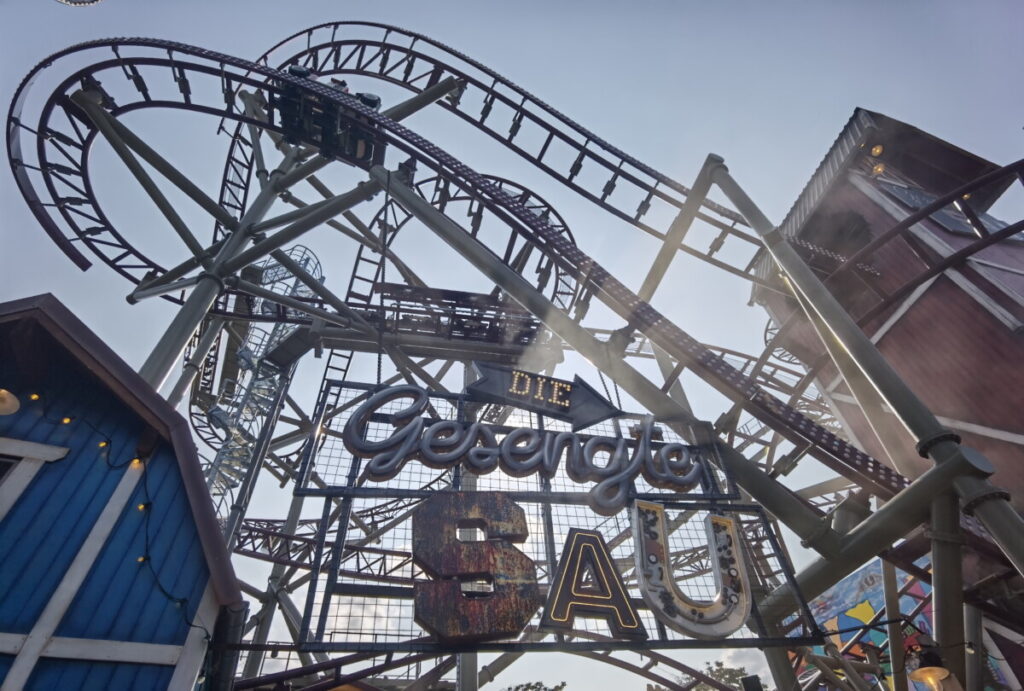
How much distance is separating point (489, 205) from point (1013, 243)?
44.6ft

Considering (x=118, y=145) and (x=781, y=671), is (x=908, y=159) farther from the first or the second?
(x=118, y=145)

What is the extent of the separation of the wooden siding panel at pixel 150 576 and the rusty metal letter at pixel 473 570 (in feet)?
8.34

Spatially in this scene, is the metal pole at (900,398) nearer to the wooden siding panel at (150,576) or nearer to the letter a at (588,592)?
the letter a at (588,592)

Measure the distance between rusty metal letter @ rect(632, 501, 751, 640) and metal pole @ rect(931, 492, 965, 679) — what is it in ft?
6.51

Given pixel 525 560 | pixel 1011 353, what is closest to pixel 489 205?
pixel 525 560

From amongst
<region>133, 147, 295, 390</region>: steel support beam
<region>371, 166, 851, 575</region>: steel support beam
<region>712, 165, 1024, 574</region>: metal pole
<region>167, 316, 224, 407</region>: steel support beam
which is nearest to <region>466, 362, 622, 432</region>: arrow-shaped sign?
<region>371, 166, 851, 575</region>: steel support beam

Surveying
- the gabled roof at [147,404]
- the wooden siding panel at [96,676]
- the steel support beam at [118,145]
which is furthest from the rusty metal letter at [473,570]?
the steel support beam at [118,145]

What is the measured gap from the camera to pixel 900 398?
6.47 meters

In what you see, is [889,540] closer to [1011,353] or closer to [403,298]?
[1011,353]

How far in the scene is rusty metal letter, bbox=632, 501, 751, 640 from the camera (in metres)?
5.56

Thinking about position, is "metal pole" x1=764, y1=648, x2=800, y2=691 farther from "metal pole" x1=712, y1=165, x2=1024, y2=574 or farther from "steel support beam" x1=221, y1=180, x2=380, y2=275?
"steel support beam" x1=221, y1=180, x2=380, y2=275

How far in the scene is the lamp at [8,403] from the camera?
18.6 feet

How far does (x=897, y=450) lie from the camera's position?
7.33 m

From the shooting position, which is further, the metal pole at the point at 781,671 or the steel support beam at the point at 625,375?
the metal pole at the point at 781,671
